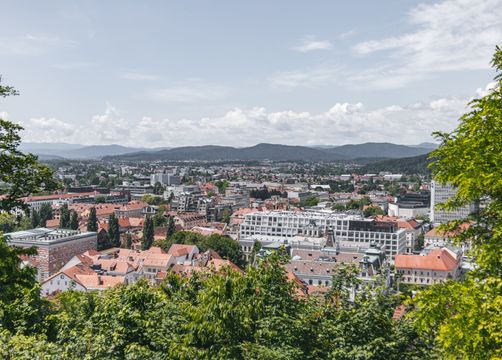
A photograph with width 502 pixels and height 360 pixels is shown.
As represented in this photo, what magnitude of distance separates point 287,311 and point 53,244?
69204mm

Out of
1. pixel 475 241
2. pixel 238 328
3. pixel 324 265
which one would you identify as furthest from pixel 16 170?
pixel 324 265

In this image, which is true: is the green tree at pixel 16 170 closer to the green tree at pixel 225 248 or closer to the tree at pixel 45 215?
the green tree at pixel 225 248

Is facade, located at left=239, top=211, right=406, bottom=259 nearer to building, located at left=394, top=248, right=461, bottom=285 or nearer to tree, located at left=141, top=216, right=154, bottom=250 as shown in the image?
building, located at left=394, top=248, right=461, bottom=285

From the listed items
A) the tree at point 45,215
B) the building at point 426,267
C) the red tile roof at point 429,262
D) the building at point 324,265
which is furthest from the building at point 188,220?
the building at point 426,267

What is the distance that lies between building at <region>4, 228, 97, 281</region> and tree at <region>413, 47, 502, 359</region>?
6700cm

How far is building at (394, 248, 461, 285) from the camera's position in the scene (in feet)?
229

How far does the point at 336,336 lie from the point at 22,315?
9.67 meters

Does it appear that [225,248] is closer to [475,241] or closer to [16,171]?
[16,171]

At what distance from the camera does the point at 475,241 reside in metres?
10.4

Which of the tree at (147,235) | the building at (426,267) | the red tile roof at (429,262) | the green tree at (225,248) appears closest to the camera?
the building at (426,267)

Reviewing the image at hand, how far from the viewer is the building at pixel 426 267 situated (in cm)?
6981

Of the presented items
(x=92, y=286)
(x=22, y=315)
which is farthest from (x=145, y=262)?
(x=22, y=315)

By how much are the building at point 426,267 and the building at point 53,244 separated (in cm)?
5098

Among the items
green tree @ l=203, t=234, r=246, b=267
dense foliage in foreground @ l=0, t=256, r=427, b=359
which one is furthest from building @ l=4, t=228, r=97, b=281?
dense foliage in foreground @ l=0, t=256, r=427, b=359
